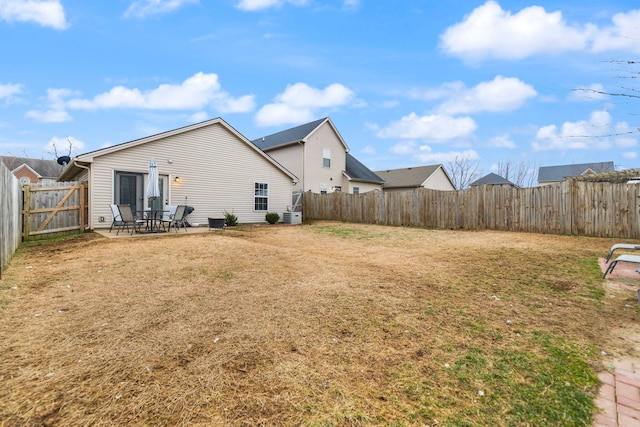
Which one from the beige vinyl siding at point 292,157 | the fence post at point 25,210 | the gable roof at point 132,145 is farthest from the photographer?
the beige vinyl siding at point 292,157

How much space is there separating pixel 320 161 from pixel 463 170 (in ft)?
87.0

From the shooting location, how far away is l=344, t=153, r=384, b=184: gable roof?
22984 millimetres

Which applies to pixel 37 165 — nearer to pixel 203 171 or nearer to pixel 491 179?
pixel 203 171

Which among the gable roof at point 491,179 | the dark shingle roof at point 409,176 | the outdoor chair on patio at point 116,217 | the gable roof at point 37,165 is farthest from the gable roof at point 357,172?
the gable roof at point 37,165

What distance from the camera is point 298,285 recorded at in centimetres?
422

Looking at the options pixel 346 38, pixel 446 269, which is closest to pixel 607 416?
pixel 446 269

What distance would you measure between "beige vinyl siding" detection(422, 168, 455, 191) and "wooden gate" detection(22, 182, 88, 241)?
81.2 feet

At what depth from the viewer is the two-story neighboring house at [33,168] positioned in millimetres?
37125

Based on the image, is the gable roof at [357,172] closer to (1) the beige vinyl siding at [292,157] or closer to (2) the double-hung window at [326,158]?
(2) the double-hung window at [326,158]

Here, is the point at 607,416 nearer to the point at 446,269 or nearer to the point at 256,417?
the point at 256,417

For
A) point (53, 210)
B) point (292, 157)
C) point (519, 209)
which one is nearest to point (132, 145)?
point (53, 210)

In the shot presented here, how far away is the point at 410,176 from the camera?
29.1m

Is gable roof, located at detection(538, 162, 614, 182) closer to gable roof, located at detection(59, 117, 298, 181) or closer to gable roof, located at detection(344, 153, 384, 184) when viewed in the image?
gable roof, located at detection(344, 153, 384, 184)

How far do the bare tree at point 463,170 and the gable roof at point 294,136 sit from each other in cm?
2321
